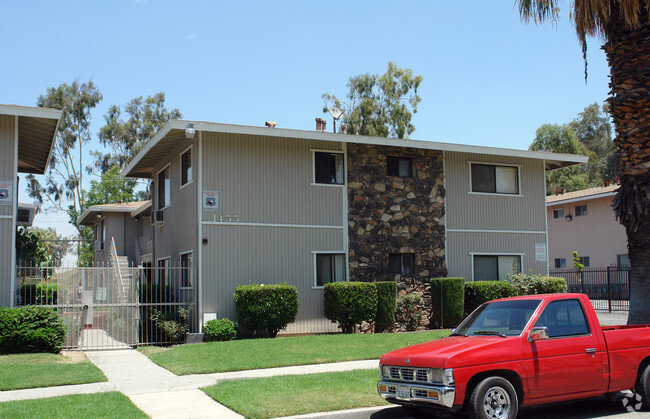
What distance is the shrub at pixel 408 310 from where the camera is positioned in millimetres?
19047

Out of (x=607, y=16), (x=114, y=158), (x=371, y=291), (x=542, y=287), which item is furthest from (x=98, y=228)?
(x=607, y=16)

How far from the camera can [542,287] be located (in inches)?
801

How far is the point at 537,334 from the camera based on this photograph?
26.1 feet

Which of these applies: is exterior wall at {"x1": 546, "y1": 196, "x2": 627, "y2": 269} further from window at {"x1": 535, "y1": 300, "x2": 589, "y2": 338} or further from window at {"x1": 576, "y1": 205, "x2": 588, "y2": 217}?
window at {"x1": 535, "y1": 300, "x2": 589, "y2": 338}

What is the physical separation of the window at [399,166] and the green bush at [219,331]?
698cm

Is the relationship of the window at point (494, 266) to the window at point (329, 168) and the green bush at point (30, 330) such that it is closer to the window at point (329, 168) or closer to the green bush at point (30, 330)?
the window at point (329, 168)

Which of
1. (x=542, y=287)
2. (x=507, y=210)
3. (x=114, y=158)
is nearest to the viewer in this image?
(x=542, y=287)

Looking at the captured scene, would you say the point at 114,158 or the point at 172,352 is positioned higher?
the point at 114,158

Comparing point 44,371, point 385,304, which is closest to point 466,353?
point 44,371

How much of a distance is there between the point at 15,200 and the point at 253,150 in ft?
20.4

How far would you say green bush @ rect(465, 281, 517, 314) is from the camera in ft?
64.9

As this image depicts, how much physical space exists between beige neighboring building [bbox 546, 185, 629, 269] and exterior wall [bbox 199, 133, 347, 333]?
60.3 feet

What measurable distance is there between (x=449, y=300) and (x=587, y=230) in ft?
59.8

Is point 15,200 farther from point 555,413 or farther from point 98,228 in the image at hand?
point 98,228
